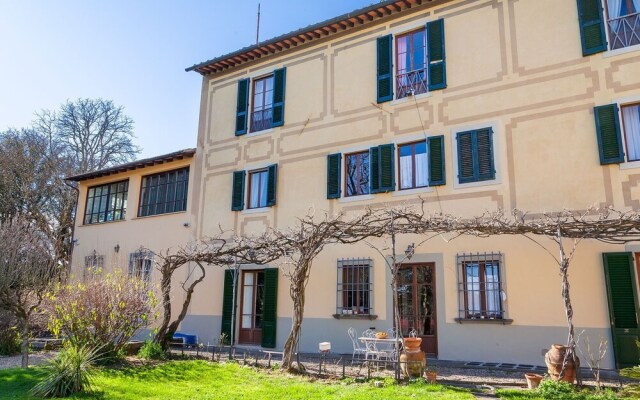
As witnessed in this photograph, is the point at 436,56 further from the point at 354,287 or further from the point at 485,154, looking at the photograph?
the point at 354,287

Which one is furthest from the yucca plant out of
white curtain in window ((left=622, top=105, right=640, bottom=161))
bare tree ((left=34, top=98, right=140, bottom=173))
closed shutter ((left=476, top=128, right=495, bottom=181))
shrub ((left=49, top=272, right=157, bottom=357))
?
bare tree ((left=34, top=98, right=140, bottom=173))

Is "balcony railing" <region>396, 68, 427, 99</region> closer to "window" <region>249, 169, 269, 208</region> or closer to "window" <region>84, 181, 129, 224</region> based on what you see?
"window" <region>249, 169, 269, 208</region>

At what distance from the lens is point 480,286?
34.1 feet

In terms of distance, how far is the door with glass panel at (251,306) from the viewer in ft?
45.1

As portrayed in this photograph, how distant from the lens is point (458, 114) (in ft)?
37.4

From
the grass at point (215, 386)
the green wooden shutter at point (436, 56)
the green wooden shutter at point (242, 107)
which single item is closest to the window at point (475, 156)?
the green wooden shutter at point (436, 56)

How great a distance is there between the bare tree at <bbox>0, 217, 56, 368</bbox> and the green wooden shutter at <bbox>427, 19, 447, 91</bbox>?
33.6 feet

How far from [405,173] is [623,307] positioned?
5.35m

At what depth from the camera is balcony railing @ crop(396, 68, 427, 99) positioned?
12.1 metres

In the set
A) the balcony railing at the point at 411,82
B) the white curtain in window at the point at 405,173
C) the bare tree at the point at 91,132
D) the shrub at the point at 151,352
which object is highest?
the bare tree at the point at 91,132

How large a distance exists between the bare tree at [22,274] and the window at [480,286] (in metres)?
9.06

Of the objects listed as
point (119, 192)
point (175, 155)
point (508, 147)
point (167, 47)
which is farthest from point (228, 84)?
point (508, 147)

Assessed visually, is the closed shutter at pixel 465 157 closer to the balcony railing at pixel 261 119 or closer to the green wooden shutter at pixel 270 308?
the green wooden shutter at pixel 270 308

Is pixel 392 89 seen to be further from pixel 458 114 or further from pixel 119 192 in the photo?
pixel 119 192
